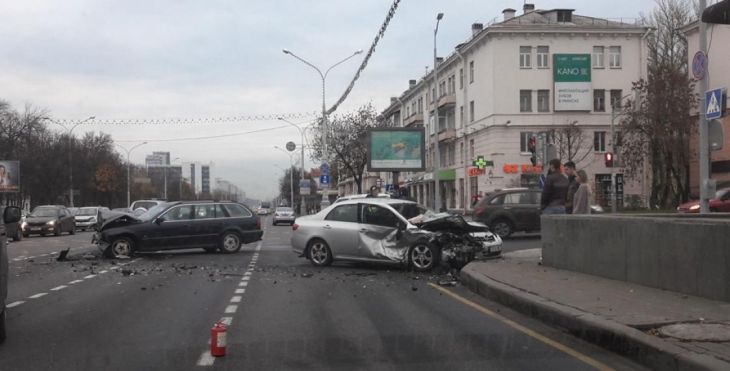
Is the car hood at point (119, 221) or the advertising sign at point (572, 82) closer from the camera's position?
the car hood at point (119, 221)

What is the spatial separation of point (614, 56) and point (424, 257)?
4052cm

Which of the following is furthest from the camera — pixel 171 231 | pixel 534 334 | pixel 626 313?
pixel 171 231

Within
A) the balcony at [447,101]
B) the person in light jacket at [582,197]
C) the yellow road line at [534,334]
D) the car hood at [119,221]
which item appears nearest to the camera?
the yellow road line at [534,334]

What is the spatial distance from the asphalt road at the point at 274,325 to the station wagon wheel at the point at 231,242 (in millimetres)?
5381

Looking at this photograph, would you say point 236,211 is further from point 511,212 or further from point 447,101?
point 447,101

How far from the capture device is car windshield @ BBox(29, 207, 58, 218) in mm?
33188

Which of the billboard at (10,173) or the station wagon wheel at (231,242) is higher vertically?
the billboard at (10,173)

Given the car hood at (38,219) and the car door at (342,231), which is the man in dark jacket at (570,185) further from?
the car hood at (38,219)

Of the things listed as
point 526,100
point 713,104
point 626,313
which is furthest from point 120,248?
point 526,100

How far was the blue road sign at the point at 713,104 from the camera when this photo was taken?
1419 centimetres

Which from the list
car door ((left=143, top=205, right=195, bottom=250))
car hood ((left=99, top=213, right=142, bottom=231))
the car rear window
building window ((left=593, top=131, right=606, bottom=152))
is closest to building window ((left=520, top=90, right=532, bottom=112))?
building window ((left=593, top=131, right=606, bottom=152))

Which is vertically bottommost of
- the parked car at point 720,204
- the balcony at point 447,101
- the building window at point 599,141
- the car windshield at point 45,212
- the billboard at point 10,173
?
the car windshield at point 45,212

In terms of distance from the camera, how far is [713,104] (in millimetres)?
14422

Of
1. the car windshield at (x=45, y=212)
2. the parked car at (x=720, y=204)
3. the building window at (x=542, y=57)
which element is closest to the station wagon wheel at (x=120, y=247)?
the car windshield at (x=45, y=212)
